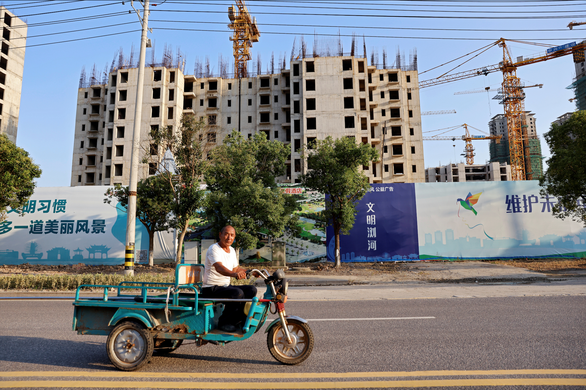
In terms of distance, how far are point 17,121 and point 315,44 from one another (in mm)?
47248

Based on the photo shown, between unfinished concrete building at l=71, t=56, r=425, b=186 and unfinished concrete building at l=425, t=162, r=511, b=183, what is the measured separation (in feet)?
212

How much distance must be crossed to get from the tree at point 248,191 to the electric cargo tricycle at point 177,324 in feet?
44.0

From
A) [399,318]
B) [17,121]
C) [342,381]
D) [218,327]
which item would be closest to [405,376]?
[342,381]

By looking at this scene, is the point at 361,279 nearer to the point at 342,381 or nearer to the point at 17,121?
the point at 342,381

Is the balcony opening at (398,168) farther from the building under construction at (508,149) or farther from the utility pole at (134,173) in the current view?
the building under construction at (508,149)

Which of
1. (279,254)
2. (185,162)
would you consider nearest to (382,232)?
(279,254)

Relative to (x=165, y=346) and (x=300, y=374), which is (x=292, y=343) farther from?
(x=165, y=346)

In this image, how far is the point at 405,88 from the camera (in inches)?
2366

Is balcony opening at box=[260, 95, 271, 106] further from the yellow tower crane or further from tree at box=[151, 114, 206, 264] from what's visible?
tree at box=[151, 114, 206, 264]

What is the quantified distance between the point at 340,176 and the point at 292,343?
586 inches

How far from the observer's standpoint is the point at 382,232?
22031 millimetres

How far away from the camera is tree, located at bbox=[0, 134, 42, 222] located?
1789 cm

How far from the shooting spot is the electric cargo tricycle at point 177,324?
13.3ft

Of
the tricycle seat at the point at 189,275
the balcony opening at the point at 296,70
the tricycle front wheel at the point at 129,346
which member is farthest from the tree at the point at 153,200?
the balcony opening at the point at 296,70
